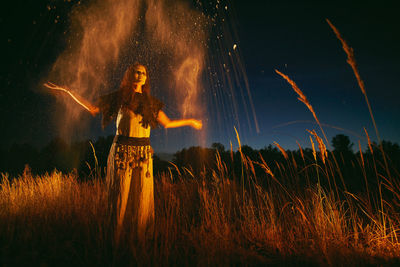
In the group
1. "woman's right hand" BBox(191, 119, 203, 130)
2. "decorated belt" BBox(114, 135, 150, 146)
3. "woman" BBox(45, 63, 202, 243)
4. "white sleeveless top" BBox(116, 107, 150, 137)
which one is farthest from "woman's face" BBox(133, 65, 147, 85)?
"woman's right hand" BBox(191, 119, 203, 130)

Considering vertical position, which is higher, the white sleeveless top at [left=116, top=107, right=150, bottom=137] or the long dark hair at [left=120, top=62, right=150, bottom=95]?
the long dark hair at [left=120, top=62, right=150, bottom=95]

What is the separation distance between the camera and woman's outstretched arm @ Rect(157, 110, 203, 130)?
9.40ft

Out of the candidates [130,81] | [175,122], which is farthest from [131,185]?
[130,81]

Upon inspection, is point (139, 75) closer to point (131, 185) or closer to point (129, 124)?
point (129, 124)

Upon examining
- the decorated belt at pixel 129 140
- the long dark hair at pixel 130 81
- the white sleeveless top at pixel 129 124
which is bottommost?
the decorated belt at pixel 129 140

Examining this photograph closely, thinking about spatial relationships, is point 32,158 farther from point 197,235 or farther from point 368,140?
point 368,140

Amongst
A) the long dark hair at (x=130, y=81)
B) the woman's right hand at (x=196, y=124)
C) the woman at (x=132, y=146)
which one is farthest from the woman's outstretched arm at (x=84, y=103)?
the woman's right hand at (x=196, y=124)

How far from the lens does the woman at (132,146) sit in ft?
8.19

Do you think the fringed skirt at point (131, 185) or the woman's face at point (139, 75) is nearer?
the fringed skirt at point (131, 185)

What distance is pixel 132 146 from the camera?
103 inches

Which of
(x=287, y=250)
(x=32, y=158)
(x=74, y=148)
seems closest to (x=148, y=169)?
(x=287, y=250)

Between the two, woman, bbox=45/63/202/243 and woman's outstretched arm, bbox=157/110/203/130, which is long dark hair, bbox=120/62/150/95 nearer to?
woman, bbox=45/63/202/243

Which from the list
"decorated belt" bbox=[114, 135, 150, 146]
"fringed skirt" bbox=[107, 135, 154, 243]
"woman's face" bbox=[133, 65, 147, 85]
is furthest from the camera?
"woman's face" bbox=[133, 65, 147, 85]

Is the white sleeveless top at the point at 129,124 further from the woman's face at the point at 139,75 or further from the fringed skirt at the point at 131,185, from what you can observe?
the woman's face at the point at 139,75
